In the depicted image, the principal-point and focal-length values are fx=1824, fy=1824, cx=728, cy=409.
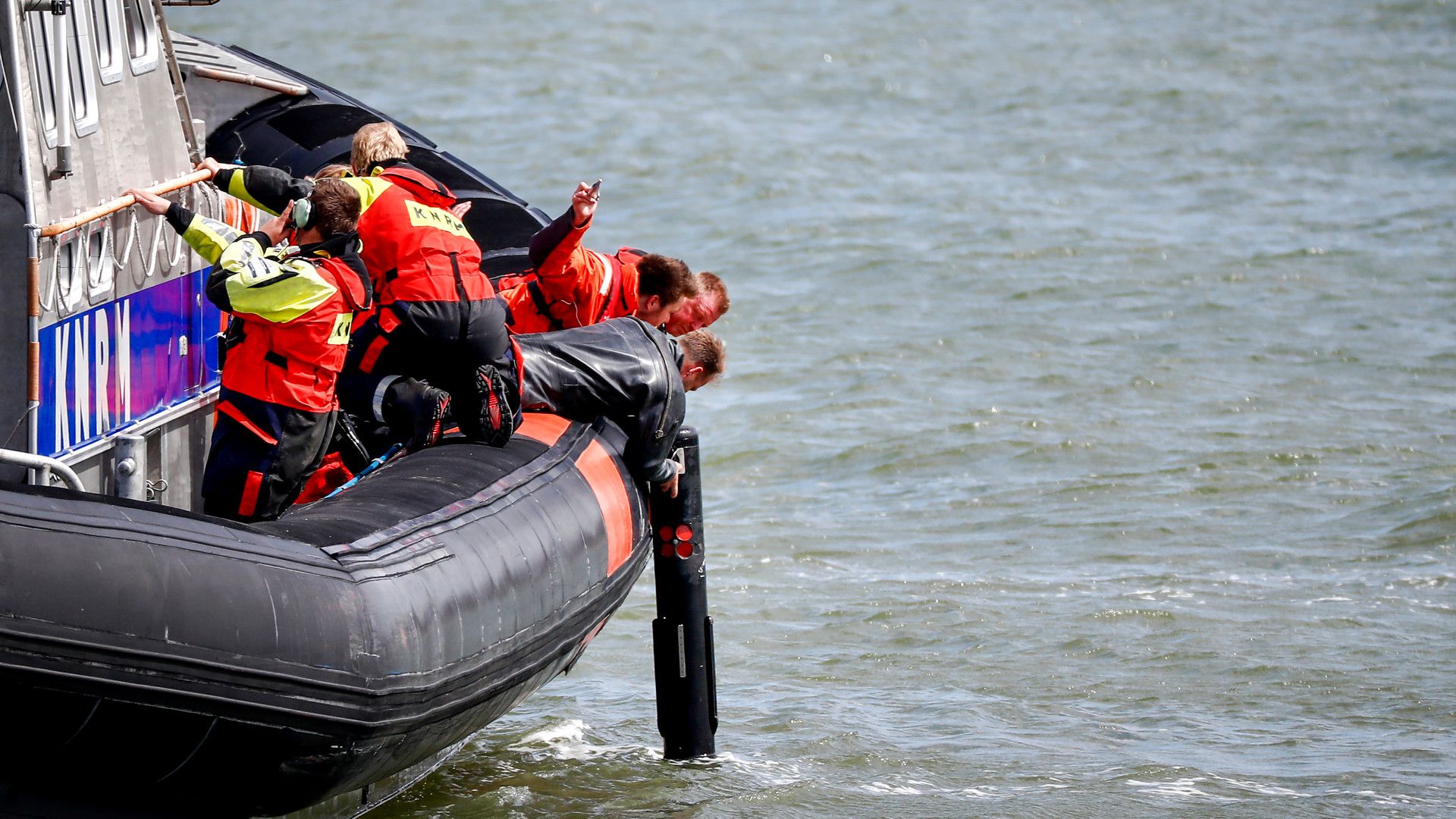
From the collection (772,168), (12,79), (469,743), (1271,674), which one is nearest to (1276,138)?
(772,168)

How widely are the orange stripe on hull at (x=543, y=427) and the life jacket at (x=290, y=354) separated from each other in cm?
62

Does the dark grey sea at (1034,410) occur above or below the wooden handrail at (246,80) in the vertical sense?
below

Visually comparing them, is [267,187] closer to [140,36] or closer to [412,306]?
→ [412,306]

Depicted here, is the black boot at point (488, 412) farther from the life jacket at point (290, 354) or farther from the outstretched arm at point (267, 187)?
the outstretched arm at point (267, 187)

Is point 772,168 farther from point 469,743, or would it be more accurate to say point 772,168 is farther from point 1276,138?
point 469,743

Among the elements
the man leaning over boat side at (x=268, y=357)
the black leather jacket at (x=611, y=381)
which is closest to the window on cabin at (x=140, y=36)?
the man leaning over boat side at (x=268, y=357)

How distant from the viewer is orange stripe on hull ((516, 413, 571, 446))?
4.72 metres

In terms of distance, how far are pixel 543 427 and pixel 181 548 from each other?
1396 mm

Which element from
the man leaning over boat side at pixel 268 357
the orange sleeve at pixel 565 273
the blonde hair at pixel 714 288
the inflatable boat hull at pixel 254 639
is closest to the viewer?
the inflatable boat hull at pixel 254 639

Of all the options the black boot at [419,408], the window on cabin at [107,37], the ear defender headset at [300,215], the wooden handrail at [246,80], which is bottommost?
the black boot at [419,408]

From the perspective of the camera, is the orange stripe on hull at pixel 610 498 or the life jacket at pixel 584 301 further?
the life jacket at pixel 584 301

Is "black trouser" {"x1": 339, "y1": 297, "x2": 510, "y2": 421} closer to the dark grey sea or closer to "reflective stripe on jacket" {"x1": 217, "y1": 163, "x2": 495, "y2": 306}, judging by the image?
"reflective stripe on jacket" {"x1": 217, "y1": 163, "x2": 495, "y2": 306}

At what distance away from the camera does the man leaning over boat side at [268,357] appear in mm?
4129

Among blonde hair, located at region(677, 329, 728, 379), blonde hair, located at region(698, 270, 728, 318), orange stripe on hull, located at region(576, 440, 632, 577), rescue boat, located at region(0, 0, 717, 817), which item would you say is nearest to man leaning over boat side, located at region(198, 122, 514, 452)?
rescue boat, located at region(0, 0, 717, 817)
